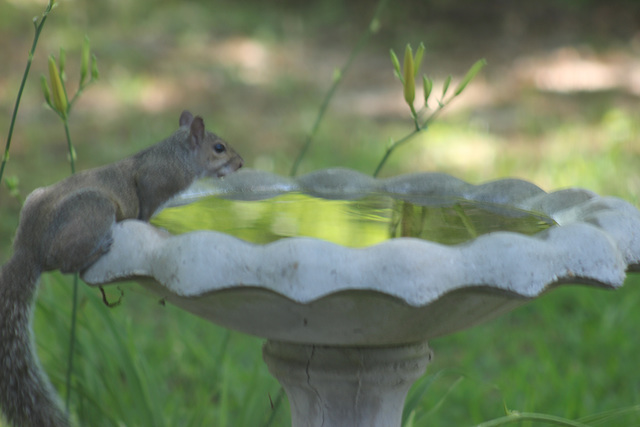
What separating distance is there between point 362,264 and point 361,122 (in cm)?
491

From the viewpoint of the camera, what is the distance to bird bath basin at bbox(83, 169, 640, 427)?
125 centimetres

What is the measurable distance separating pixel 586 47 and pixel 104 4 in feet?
15.2

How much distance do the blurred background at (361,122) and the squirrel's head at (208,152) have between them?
0.53 m

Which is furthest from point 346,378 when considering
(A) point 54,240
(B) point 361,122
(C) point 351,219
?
(B) point 361,122

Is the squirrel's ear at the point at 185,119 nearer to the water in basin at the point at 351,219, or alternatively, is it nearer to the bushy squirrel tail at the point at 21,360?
the water in basin at the point at 351,219

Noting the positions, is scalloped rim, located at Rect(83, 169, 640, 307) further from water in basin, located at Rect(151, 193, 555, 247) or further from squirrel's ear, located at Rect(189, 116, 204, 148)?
squirrel's ear, located at Rect(189, 116, 204, 148)

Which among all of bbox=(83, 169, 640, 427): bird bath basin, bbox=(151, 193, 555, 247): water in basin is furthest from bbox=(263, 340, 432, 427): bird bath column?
bbox=(151, 193, 555, 247): water in basin

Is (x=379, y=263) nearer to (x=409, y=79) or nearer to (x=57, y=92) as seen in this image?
(x=409, y=79)

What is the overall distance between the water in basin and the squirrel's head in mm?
82

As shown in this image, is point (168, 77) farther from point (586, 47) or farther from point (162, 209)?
point (162, 209)

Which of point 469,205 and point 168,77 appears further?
point 168,77

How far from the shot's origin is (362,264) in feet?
4.08

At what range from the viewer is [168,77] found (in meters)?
6.85

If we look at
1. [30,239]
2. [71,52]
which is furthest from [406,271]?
[71,52]
